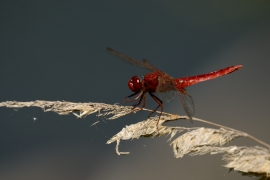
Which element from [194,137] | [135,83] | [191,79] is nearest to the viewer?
[194,137]

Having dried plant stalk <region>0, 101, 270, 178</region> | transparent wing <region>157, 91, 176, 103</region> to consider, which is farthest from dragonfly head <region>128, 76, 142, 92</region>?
dried plant stalk <region>0, 101, 270, 178</region>

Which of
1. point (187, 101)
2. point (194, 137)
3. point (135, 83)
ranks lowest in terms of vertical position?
point (194, 137)

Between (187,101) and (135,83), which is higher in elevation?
(135,83)

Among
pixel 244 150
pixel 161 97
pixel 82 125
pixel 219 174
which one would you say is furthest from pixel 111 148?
pixel 244 150

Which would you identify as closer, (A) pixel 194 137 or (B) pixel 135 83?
(A) pixel 194 137

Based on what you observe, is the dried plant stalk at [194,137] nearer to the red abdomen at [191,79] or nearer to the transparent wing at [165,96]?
the transparent wing at [165,96]

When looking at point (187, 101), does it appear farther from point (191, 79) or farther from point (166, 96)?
point (191, 79)

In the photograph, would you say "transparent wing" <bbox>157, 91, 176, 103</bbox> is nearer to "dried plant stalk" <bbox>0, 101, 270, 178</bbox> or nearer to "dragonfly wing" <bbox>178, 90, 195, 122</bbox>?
"dragonfly wing" <bbox>178, 90, 195, 122</bbox>

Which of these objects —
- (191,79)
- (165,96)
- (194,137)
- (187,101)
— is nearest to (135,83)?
(165,96)

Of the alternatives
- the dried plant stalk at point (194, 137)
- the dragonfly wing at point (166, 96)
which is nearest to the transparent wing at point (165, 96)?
the dragonfly wing at point (166, 96)
